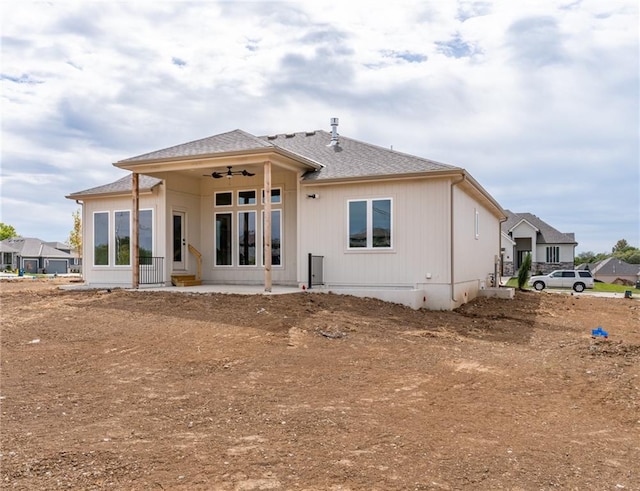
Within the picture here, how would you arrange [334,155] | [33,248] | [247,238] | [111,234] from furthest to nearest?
[33,248] → [111,234] → [247,238] → [334,155]

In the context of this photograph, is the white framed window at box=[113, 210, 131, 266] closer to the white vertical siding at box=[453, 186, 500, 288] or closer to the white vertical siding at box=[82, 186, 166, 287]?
the white vertical siding at box=[82, 186, 166, 287]

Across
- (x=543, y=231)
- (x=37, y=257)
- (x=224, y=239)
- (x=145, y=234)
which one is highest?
(x=543, y=231)

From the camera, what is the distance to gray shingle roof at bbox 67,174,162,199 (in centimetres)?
1417

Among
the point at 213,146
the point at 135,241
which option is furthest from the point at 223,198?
the point at 135,241

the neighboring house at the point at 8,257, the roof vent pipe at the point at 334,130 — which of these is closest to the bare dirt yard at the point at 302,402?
the roof vent pipe at the point at 334,130

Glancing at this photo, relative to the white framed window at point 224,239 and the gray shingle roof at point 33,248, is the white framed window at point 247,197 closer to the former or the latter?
the white framed window at point 224,239

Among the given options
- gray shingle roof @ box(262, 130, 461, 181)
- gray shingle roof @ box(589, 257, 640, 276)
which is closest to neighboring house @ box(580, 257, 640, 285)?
gray shingle roof @ box(589, 257, 640, 276)

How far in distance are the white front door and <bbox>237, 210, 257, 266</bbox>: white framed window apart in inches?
66.5

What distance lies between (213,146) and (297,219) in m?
2.93

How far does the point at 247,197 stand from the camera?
47.5ft

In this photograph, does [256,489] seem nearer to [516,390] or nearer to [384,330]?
[516,390]

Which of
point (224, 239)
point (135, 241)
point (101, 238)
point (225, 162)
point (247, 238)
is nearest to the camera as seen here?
point (225, 162)

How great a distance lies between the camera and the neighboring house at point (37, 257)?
5194cm

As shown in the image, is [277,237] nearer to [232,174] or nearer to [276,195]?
[276,195]
